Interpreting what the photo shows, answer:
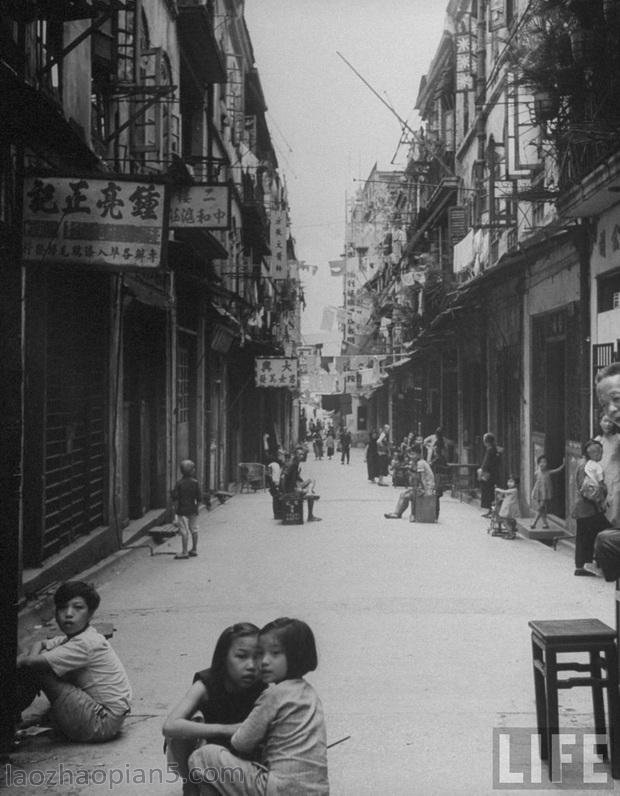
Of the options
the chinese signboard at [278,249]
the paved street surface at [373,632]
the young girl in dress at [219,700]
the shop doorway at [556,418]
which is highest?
the chinese signboard at [278,249]

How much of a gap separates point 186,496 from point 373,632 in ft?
19.0

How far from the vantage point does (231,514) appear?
70.8ft

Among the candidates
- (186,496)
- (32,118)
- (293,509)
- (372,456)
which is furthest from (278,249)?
(32,118)

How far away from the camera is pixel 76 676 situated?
19.7 ft

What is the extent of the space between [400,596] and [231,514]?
36.4 ft

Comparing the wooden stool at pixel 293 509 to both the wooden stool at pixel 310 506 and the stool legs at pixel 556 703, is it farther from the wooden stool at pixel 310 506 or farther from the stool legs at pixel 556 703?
the stool legs at pixel 556 703

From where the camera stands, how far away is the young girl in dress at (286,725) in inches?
167

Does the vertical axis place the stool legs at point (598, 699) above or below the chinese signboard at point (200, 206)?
below

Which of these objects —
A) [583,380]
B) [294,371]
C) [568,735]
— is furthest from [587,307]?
[294,371]

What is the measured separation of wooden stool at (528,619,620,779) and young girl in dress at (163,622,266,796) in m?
1.67

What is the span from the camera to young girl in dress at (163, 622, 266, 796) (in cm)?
471

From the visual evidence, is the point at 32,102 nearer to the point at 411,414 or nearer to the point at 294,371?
the point at 294,371

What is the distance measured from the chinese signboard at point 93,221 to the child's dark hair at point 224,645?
449 cm

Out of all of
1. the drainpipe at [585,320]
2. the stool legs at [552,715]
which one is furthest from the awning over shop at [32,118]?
the drainpipe at [585,320]
